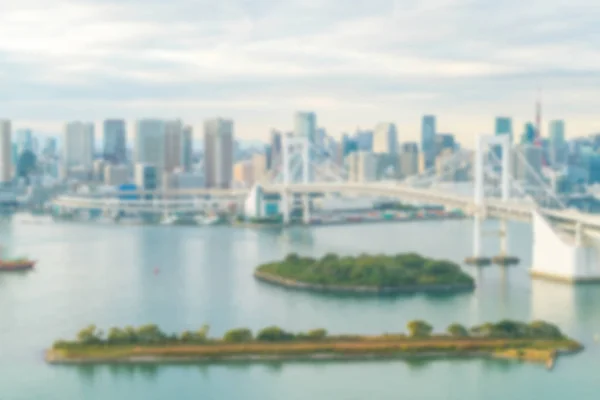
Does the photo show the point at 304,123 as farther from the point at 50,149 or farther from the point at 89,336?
the point at 89,336

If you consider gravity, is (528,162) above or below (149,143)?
below

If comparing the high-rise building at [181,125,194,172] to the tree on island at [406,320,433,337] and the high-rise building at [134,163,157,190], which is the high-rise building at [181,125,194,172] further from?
the tree on island at [406,320,433,337]

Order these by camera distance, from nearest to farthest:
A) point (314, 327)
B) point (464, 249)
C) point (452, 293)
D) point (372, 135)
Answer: point (314, 327)
point (452, 293)
point (464, 249)
point (372, 135)

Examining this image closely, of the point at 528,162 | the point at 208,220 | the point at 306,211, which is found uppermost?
the point at 528,162

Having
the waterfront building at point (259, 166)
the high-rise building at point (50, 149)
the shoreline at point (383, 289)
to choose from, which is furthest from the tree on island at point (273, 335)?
the high-rise building at point (50, 149)

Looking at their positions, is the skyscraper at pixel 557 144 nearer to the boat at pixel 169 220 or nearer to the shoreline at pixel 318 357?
the boat at pixel 169 220

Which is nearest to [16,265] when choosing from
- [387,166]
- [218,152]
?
[218,152]

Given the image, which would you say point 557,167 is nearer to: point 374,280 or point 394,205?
point 394,205

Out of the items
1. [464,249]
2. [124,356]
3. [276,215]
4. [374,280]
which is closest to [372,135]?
[276,215]
